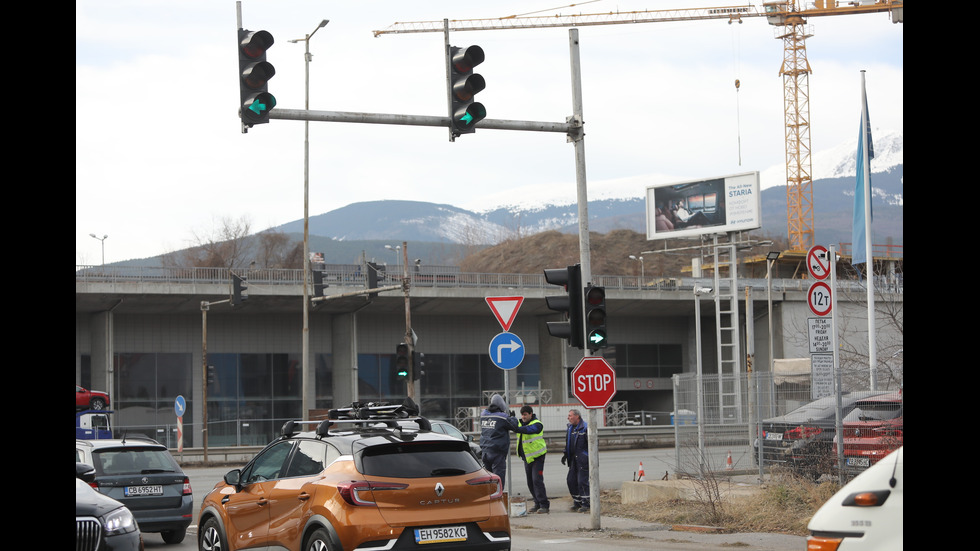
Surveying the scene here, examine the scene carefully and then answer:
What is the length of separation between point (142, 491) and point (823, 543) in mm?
11545

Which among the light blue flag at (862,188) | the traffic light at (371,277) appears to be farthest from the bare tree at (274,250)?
the light blue flag at (862,188)

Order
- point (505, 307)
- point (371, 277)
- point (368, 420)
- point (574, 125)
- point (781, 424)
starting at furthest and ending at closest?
point (371, 277) → point (781, 424) → point (505, 307) → point (574, 125) → point (368, 420)

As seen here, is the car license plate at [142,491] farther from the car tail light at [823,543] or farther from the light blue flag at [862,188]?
the light blue flag at [862,188]

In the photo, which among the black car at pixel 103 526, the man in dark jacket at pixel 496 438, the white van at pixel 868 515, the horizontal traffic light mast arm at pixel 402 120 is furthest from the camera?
the man in dark jacket at pixel 496 438

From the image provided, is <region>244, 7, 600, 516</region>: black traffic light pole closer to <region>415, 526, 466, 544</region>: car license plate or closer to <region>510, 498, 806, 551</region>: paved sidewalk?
<region>510, 498, 806, 551</region>: paved sidewalk

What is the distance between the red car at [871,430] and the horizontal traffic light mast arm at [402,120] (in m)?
6.21

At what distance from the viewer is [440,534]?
9430 mm

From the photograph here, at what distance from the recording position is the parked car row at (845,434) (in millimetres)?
15430

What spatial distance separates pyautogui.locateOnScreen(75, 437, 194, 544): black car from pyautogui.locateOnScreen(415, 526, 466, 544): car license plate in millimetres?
7097

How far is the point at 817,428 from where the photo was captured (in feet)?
55.2

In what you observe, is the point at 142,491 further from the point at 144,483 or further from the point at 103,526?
the point at 103,526

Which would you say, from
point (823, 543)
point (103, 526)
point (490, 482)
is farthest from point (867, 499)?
point (103, 526)
